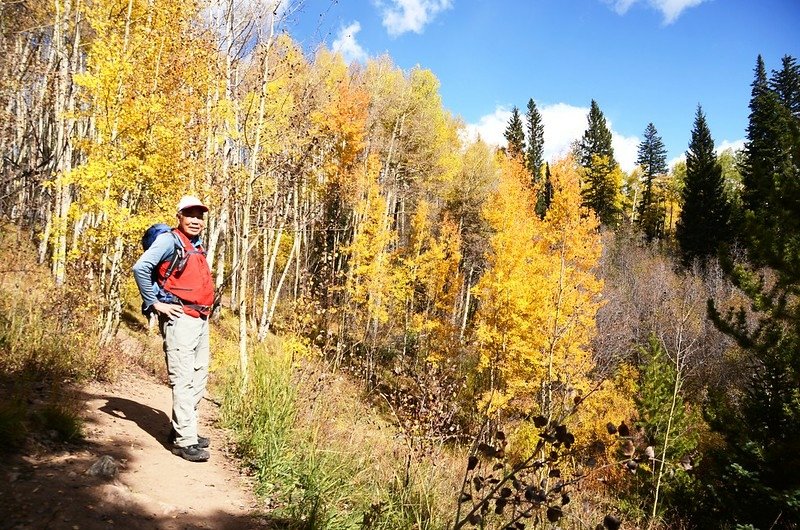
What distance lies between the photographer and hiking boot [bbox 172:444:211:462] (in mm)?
3254

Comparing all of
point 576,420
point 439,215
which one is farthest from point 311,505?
point 439,215

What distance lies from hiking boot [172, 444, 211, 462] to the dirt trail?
0.04 metres

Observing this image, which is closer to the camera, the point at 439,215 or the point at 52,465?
the point at 52,465

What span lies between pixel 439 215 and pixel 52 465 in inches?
1029

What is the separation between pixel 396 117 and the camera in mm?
22656

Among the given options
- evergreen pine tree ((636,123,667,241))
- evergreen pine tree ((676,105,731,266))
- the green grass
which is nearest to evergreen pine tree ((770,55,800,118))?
evergreen pine tree ((676,105,731,266))

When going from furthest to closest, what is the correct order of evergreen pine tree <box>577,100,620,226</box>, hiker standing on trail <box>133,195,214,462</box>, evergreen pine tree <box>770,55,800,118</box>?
1. evergreen pine tree <box>577,100,620,226</box>
2. evergreen pine tree <box>770,55,800,118</box>
3. hiker standing on trail <box>133,195,214,462</box>

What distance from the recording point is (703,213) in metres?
33.8

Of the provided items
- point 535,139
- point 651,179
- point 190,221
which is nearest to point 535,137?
point 535,139

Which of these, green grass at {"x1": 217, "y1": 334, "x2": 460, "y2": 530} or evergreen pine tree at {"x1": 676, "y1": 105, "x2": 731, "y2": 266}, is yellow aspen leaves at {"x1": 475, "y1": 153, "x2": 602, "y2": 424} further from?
evergreen pine tree at {"x1": 676, "y1": 105, "x2": 731, "y2": 266}

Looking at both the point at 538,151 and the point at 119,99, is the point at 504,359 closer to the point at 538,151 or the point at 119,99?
the point at 119,99

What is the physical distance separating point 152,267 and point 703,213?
132ft

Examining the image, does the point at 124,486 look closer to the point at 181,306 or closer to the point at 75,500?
the point at 75,500

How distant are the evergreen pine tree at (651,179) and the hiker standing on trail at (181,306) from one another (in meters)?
50.6
